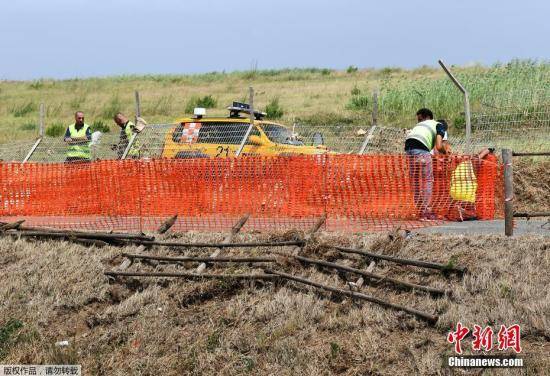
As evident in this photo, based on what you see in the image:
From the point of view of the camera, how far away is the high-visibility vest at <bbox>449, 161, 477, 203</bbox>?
1160 cm

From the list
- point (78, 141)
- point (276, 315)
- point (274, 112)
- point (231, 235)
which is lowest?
point (276, 315)

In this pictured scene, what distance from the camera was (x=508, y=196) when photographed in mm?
10500

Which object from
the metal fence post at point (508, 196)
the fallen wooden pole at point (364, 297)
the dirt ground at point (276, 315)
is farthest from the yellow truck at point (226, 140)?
the fallen wooden pole at point (364, 297)

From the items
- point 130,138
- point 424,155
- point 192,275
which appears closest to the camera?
point 192,275

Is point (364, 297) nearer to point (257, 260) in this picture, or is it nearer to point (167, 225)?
point (257, 260)

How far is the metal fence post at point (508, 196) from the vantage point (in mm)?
10336

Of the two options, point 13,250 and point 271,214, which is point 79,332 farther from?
point 271,214

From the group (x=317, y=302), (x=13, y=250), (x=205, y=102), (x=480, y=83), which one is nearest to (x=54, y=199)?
(x=13, y=250)

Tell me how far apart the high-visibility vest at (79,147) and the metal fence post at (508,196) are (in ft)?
28.2

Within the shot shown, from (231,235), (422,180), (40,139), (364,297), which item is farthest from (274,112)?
(364,297)

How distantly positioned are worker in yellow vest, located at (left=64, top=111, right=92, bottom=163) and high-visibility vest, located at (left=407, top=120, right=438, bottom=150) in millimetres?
6804

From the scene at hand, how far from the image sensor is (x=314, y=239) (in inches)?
412

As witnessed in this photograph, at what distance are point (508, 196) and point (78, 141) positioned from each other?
28.9 ft

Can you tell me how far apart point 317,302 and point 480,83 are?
56.7 ft
